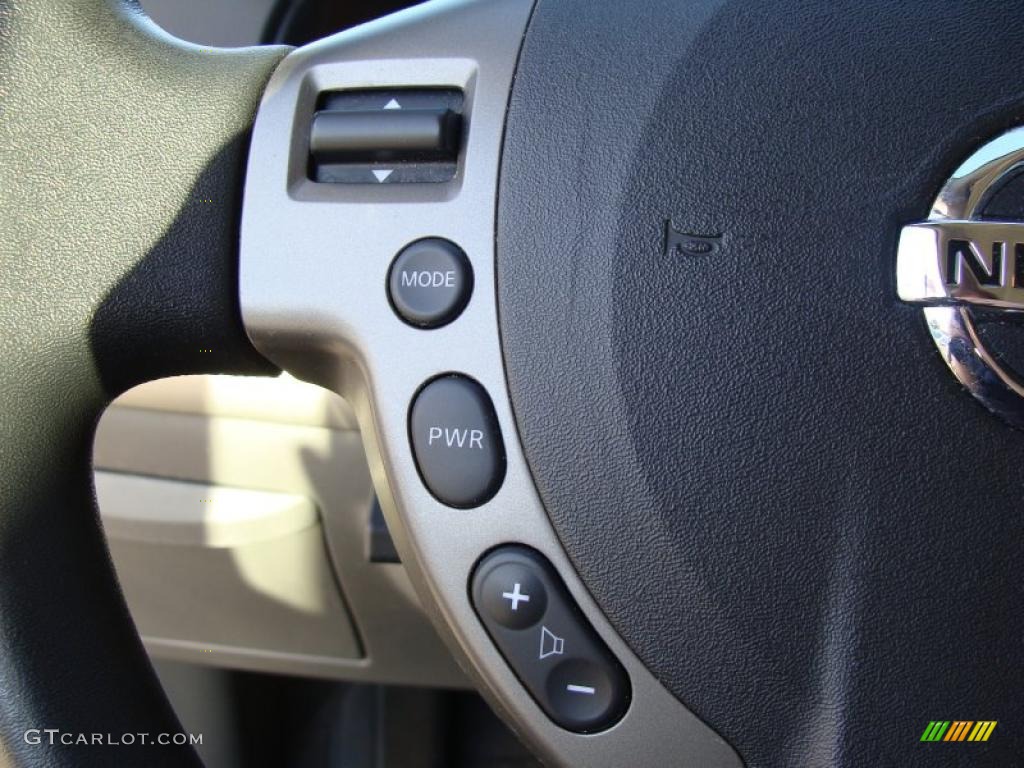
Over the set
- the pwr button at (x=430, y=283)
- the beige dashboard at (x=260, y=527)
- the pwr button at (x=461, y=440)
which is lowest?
the beige dashboard at (x=260, y=527)

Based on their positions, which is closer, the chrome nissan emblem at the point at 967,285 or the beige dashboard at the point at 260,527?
the chrome nissan emblem at the point at 967,285

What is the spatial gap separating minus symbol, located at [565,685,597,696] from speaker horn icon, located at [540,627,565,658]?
0.07 feet

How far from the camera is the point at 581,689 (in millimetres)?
683

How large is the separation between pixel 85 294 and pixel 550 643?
1.19ft

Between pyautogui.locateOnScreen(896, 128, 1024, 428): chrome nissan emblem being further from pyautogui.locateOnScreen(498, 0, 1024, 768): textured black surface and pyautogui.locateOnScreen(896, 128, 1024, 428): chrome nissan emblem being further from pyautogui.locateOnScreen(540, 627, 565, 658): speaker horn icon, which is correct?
pyautogui.locateOnScreen(540, 627, 565, 658): speaker horn icon

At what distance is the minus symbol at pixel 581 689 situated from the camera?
682 mm

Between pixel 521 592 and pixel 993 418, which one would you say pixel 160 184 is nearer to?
pixel 521 592

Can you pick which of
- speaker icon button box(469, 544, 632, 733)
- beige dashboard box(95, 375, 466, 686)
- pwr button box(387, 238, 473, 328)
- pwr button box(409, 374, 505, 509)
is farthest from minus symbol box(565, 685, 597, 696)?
beige dashboard box(95, 375, 466, 686)

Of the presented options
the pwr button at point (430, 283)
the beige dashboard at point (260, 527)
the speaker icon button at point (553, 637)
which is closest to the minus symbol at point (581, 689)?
the speaker icon button at point (553, 637)

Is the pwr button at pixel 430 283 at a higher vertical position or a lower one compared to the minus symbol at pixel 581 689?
higher

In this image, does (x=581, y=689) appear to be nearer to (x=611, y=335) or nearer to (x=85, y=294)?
(x=611, y=335)

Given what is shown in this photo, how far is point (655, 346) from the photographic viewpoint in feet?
2.21

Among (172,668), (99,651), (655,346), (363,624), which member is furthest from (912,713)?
(172,668)

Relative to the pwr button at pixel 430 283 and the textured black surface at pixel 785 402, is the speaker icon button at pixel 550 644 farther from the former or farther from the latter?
the pwr button at pixel 430 283
